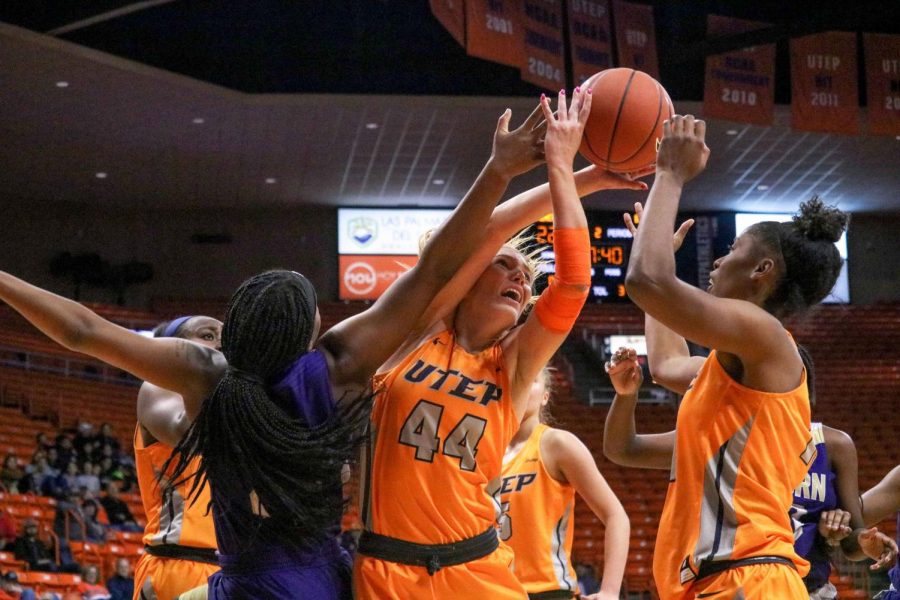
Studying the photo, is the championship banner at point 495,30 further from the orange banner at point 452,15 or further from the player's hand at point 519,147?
the player's hand at point 519,147

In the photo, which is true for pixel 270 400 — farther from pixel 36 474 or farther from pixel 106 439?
pixel 106 439

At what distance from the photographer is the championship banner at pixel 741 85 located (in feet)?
49.4

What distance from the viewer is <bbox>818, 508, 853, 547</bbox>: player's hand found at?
459cm

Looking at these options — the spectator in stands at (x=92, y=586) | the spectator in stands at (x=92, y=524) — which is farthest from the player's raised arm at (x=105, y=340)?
the spectator in stands at (x=92, y=524)

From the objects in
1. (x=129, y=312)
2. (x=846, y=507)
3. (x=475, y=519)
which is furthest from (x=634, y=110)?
(x=129, y=312)

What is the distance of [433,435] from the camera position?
3182 mm

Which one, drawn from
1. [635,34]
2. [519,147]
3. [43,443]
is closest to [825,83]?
[635,34]

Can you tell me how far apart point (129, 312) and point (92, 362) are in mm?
1660

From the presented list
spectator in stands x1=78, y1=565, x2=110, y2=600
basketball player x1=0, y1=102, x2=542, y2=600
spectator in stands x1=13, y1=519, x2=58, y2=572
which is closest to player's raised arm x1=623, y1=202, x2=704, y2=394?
basketball player x1=0, y1=102, x2=542, y2=600

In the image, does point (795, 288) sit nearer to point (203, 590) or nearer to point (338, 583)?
point (338, 583)

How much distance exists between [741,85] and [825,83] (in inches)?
45.4

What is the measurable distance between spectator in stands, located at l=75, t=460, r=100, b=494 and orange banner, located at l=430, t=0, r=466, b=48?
659cm

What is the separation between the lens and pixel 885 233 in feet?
86.7

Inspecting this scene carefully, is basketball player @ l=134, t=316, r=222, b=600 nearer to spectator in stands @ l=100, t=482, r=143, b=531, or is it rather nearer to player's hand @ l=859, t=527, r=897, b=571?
player's hand @ l=859, t=527, r=897, b=571
